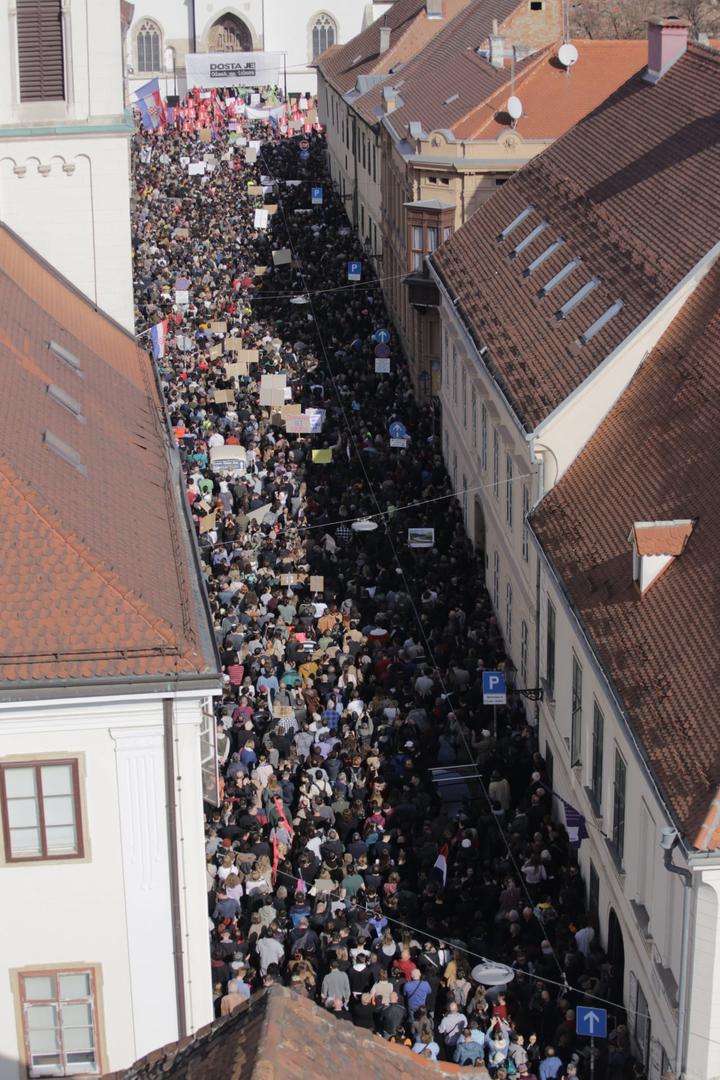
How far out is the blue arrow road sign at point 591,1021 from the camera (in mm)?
20828

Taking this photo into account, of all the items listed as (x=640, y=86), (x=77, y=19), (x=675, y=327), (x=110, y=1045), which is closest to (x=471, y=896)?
(x=110, y=1045)

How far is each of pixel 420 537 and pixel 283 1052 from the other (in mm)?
25128

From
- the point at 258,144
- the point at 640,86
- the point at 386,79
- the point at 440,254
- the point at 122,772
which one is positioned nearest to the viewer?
the point at 122,772

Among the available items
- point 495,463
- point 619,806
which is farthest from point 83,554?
point 495,463

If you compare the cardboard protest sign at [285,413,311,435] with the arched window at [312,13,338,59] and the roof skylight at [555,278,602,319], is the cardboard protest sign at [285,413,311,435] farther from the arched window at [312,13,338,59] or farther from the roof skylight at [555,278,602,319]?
the arched window at [312,13,338,59]

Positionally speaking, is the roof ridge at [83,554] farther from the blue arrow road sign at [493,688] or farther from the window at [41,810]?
the blue arrow road sign at [493,688]

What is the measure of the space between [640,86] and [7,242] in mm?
13599

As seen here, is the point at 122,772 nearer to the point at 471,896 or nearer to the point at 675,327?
the point at 471,896

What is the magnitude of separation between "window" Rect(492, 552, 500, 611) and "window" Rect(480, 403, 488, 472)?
204 centimetres

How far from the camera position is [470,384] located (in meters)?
39.3

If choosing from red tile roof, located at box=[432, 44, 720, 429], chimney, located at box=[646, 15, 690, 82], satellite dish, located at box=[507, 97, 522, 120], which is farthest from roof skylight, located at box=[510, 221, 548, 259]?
satellite dish, located at box=[507, 97, 522, 120]

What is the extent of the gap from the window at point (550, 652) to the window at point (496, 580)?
5.67 m

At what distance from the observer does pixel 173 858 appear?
740 inches

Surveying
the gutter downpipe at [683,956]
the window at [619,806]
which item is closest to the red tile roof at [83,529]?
the gutter downpipe at [683,956]
